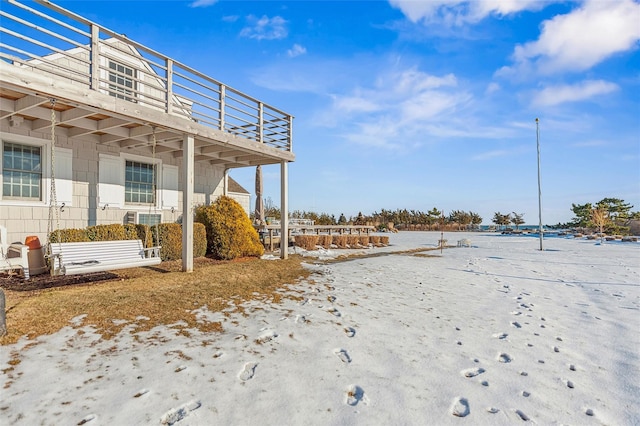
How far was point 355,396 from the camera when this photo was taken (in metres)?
2.77

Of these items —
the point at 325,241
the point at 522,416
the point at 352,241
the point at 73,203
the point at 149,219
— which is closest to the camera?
the point at 522,416

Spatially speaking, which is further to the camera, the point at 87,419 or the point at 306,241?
the point at 306,241

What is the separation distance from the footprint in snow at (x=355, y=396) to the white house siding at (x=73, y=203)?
879 cm

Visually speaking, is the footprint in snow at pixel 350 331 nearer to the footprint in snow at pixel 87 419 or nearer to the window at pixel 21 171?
the footprint in snow at pixel 87 419

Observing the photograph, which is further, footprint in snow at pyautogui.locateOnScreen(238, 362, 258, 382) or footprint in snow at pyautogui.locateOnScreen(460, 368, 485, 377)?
footprint in snow at pyautogui.locateOnScreen(460, 368, 485, 377)

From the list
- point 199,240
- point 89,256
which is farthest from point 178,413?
point 199,240

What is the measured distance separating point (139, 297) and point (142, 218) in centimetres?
596

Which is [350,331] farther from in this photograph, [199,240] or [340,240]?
[340,240]

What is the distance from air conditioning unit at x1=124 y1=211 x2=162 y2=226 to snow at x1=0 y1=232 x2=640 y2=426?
21.5 ft

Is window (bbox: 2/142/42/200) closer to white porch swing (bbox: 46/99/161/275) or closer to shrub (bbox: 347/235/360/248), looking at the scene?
white porch swing (bbox: 46/99/161/275)

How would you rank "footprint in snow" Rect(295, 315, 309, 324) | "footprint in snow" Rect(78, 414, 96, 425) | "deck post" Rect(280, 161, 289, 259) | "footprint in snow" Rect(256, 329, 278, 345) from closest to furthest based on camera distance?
"footprint in snow" Rect(78, 414, 96, 425) → "footprint in snow" Rect(256, 329, 278, 345) → "footprint in snow" Rect(295, 315, 309, 324) → "deck post" Rect(280, 161, 289, 259)

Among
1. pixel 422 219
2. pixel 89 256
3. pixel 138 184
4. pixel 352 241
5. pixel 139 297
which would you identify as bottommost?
pixel 139 297

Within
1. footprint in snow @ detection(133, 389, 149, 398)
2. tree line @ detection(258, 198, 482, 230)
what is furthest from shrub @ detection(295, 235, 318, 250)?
tree line @ detection(258, 198, 482, 230)

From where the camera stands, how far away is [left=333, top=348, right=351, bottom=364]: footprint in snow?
136 inches
